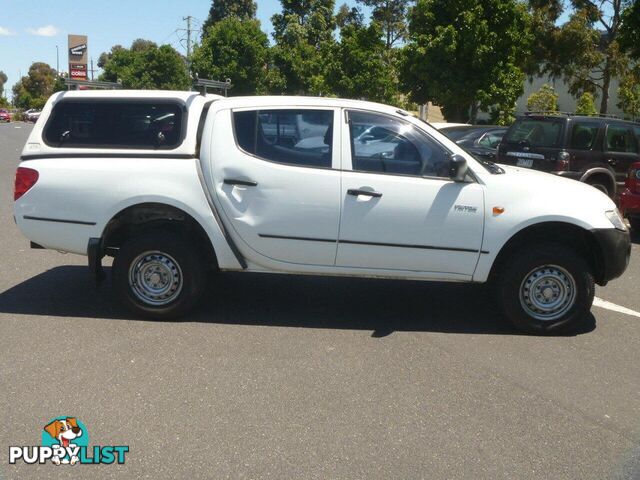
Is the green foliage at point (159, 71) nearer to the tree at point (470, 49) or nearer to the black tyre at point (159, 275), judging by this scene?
the tree at point (470, 49)

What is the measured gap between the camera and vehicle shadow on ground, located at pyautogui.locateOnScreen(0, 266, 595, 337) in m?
6.04

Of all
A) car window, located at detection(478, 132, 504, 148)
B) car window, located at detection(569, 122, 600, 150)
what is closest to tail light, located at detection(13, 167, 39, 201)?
car window, located at detection(569, 122, 600, 150)

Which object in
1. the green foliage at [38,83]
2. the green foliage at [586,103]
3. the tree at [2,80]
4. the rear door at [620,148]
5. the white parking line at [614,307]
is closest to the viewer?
the white parking line at [614,307]

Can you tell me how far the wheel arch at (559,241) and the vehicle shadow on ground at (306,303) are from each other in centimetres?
54

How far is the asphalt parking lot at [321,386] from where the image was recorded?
3.73 metres

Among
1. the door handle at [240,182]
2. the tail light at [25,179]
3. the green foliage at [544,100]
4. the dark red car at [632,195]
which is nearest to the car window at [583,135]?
the dark red car at [632,195]

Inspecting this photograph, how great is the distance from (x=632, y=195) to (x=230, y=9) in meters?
66.0

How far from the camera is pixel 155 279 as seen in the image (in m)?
5.89

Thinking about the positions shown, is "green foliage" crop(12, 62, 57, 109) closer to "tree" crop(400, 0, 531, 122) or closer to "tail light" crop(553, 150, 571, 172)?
"tree" crop(400, 0, 531, 122)

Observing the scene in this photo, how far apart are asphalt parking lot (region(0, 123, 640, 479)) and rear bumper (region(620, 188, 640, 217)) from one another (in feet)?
11.3

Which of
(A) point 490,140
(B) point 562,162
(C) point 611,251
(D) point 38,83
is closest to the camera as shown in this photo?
(C) point 611,251

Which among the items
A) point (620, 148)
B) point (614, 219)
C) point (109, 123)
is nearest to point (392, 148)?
point (614, 219)

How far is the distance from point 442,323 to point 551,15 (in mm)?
25291

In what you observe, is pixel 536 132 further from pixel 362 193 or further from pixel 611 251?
pixel 362 193
